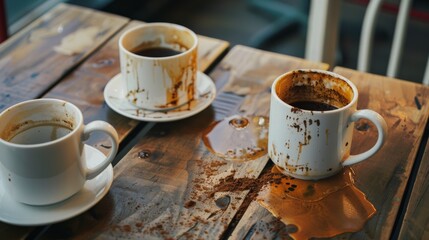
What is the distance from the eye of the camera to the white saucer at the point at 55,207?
848 millimetres

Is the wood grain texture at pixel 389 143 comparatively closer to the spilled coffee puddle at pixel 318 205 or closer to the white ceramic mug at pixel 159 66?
the spilled coffee puddle at pixel 318 205

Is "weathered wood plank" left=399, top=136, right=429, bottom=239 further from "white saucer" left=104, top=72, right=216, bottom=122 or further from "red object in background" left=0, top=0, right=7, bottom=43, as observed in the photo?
"red object in background" left=0, top=0, right=7, bottom=43

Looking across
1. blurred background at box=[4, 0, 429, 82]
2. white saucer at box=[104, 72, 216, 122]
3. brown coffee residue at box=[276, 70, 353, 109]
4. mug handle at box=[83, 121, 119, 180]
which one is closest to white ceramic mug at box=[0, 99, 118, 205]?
mug handle at box=[83, 121, 119, 180]

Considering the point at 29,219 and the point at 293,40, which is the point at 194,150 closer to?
the point at 29,219

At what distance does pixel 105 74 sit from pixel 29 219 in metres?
0.45

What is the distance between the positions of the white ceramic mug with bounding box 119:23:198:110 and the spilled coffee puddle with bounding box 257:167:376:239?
9.6 inches

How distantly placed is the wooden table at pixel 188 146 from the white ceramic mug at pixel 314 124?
6cm

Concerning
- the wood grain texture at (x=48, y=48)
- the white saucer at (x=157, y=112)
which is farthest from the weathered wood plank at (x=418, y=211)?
the wood grain texture at (x=48, y=48)

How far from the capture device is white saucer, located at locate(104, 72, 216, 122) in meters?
1.08

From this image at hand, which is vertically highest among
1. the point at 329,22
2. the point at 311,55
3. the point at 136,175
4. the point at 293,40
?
the point at 136,175

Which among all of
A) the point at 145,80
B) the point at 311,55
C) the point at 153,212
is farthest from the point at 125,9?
the point at 153,212

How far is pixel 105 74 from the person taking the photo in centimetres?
123

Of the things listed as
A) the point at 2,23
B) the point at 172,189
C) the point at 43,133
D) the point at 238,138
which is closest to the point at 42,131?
the point at 43,133

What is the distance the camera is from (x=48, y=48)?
1299mm
